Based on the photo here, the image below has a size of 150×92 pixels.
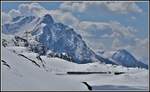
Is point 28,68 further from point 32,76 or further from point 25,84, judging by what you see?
point 25,84

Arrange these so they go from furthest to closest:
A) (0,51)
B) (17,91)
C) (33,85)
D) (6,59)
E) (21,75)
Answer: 1. (0,51)
2. (6,59)
3. (21,75)
4. (33,85)
5. (17,91)

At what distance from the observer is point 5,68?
1074 inches

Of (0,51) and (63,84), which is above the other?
(0,51)

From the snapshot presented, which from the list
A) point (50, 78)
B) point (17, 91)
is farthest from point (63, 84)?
point (17, 91)

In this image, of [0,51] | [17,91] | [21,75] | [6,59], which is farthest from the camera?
[0,51]

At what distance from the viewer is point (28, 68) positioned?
31828 millimetres

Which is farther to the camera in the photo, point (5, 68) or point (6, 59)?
point (6, 59)

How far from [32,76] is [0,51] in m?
4.54

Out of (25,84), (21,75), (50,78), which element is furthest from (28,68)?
(25,84)

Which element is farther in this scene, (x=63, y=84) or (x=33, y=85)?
(x=63, y=84)

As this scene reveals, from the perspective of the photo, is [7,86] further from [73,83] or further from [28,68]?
[73,83]

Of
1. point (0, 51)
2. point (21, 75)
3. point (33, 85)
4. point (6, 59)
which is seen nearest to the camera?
point (33, 85)

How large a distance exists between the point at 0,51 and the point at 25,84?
7561 mm

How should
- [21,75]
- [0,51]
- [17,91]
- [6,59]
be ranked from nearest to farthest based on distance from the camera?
1. [17,91]
2. [21,75]
3. [6,59]
4. [0,51]
